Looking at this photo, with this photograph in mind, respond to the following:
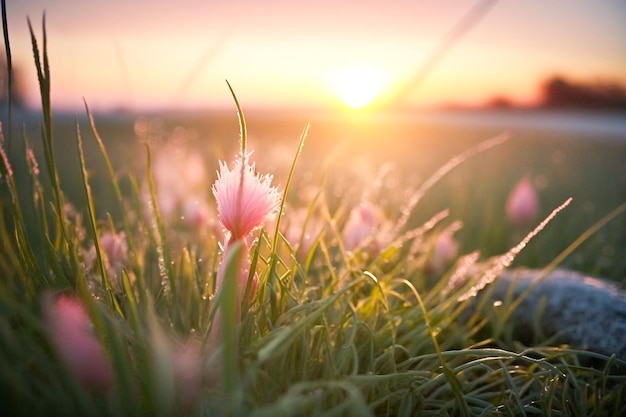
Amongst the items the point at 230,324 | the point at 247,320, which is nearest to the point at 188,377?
the point at 247,320

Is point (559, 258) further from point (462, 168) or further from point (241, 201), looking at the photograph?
point (462, 168)

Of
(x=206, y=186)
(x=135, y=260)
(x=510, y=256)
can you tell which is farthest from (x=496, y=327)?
(x=206, y=186)

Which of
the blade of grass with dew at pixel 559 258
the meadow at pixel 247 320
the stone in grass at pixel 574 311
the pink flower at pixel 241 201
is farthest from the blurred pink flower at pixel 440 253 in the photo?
the pink flower at pixel 241 201

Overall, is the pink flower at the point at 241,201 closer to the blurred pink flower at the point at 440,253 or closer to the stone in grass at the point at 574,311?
the stone in grass at the point at 574,311

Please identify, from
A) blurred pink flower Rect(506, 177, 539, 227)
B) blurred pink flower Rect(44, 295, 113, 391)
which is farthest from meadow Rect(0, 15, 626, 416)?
blurred pink flower Rect(506, 177, 539, 227)

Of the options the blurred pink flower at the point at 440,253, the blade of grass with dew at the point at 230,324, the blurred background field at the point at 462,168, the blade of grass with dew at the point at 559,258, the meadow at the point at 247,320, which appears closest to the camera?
the blade of grass with dew at the point at 230,324

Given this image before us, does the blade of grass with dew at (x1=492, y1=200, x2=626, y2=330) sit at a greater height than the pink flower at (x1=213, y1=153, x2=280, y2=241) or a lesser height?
lesser

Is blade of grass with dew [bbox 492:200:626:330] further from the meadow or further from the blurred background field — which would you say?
the blurred background field
